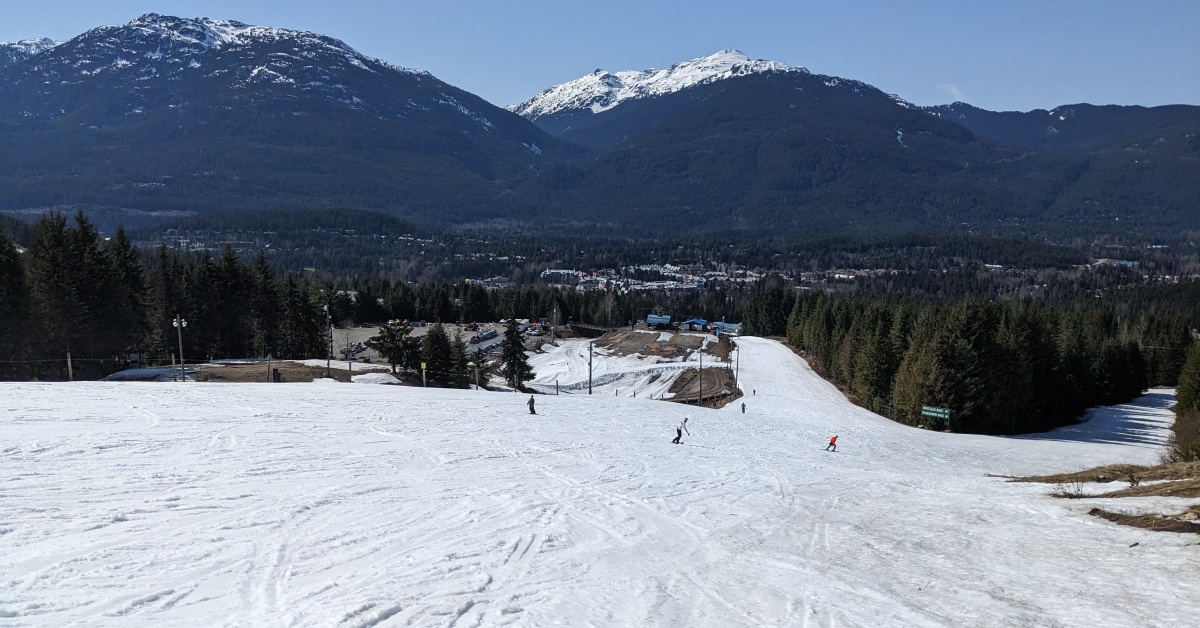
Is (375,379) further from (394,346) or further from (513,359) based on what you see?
(513,359)

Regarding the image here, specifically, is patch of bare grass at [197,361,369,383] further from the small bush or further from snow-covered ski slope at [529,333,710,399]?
the small bush

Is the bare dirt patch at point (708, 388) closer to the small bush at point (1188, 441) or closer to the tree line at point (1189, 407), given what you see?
the tree line at point (1189, 407)

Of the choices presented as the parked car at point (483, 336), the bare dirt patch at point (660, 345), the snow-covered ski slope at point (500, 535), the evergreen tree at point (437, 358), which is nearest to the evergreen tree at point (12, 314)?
the snow-covered ski slope at point (500, 535)

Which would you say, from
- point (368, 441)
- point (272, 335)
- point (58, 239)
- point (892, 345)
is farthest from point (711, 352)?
point (368, 441)

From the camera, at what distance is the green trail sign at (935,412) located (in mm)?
45281

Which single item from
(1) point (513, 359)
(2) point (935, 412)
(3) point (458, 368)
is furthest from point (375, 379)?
(2) point (935, 412)

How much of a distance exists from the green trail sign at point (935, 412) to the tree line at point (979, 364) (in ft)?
2.49

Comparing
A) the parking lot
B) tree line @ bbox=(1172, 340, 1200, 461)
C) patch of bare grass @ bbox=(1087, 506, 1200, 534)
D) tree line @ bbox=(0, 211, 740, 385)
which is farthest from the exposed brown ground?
the parking lot

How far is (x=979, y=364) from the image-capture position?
46.5 meters

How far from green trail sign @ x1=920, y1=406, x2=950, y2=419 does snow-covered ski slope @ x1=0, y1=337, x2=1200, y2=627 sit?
22023 millimetres

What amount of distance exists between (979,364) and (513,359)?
113 ft

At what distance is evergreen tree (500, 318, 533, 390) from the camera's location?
6047cm

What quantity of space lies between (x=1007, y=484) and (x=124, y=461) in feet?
74.9

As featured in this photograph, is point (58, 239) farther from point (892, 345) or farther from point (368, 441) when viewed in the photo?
point (892, 345)
